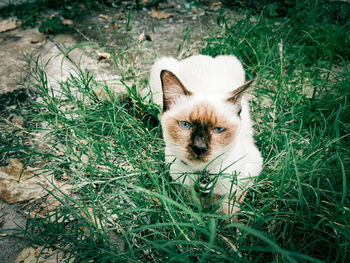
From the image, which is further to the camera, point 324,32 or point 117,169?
point 324,32

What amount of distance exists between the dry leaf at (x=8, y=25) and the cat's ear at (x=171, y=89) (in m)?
2.89

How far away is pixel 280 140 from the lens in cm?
186

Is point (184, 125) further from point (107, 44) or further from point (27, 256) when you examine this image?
point (107, 44)

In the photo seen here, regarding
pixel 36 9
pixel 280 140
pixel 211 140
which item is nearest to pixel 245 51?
pixel 280 140

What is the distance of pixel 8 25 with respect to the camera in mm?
3059

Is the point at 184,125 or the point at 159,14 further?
the point at 159,14

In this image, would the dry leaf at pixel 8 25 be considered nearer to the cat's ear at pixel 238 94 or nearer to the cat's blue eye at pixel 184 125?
the cat's blue eye at pixel 184 125

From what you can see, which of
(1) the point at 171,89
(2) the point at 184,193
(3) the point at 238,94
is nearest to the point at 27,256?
(2) the point at 184,193

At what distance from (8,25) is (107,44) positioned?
1460 mm

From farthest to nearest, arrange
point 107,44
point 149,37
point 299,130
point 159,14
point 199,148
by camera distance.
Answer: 1. point 159,14
2. point 149,37
3. point 107,44
4. point 299,130
5. point 199,148

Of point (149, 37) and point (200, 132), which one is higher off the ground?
point (149, 37)

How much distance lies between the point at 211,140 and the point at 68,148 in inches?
45.5

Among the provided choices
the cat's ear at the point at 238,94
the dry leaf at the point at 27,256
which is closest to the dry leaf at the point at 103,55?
the cat's ear at the point at 238,94

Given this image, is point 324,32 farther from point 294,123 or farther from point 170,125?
point 170,125
